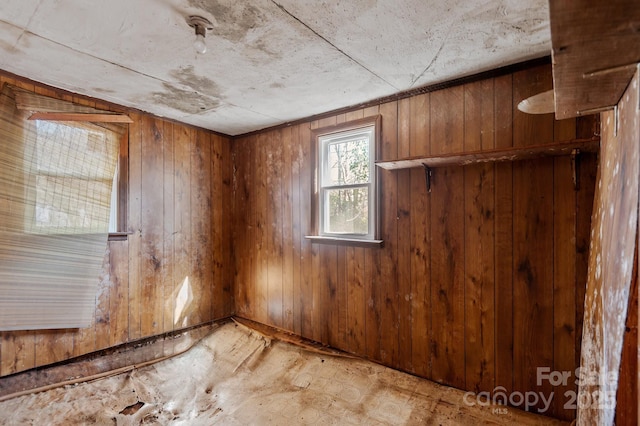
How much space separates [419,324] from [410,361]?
0.30 meters

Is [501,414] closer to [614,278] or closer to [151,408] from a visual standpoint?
[614,278]

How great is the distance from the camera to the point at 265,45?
1.62m

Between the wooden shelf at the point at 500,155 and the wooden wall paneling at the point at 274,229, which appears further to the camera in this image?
the wooden wall paneling at the point at 274,229

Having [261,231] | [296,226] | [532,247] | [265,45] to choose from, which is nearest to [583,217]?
[532,247]

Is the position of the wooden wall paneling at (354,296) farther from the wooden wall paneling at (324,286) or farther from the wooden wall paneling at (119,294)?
the wooden wall paneling at (119,294)


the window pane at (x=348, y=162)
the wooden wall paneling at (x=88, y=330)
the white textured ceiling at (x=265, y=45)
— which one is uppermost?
the white textured ceiling at (x=265, y=45)

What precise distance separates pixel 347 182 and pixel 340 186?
7cm

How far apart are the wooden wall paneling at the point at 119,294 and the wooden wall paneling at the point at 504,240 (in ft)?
9.62

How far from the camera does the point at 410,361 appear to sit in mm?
2199

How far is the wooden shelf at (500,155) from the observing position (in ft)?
4.78

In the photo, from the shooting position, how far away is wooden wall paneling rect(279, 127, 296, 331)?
2938 millimetres

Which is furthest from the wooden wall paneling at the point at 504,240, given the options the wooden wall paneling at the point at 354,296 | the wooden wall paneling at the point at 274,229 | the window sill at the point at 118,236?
the window sill at the point at 118,236

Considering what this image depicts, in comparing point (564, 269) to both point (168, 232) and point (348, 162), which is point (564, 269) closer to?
point (348, 162)

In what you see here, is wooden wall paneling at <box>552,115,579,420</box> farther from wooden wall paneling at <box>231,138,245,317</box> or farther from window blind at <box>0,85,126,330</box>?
window blind at <box>0,85,126,330</box>
